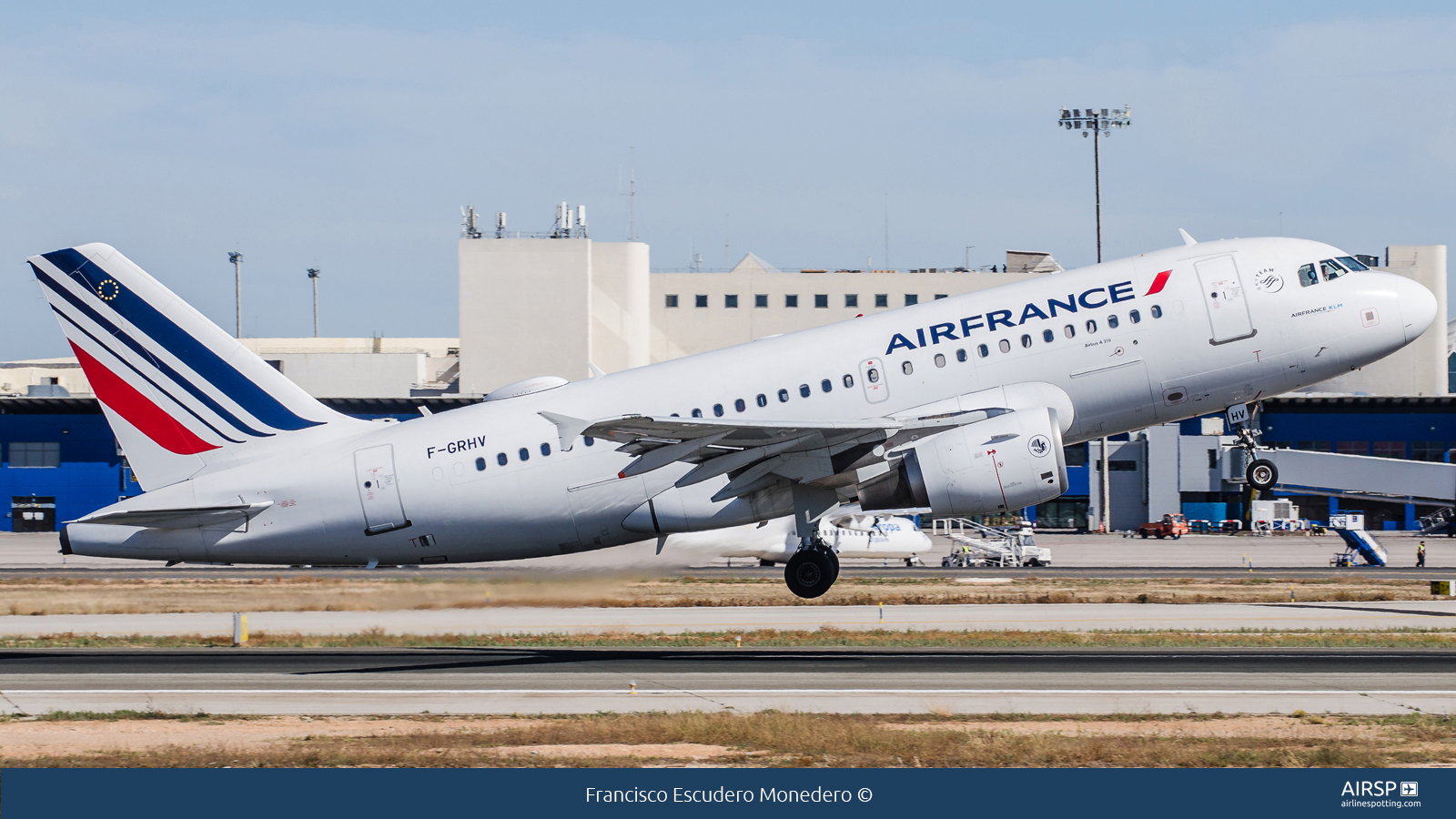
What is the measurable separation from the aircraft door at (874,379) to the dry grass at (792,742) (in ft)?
22.2

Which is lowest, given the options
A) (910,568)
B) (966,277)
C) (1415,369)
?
(910,568)

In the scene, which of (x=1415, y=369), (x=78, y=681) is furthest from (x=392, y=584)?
(x=1415, y=369)

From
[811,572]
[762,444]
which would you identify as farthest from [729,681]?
[762,444]

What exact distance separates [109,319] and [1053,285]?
20.0m

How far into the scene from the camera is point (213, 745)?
22.4 m

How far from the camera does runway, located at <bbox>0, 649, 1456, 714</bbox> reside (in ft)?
86.3

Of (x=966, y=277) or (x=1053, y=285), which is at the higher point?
(x=966, y=277)

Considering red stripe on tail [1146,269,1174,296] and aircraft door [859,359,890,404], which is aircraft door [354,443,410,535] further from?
red stripe on tail [1146,269,1174,296]

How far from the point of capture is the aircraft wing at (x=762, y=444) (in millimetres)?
26266

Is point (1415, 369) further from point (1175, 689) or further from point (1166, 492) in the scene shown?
point (1175, 689)

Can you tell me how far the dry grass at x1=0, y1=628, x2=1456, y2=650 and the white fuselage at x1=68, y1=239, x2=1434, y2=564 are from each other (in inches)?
345

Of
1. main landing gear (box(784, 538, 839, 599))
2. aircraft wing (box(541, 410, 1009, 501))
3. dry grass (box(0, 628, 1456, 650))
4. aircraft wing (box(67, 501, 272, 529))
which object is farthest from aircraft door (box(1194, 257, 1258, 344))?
aircraft wing (box(67, 501, 272, 529))

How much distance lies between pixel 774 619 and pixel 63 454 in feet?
252

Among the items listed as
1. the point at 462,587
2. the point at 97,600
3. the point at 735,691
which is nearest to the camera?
the point at 735,691
